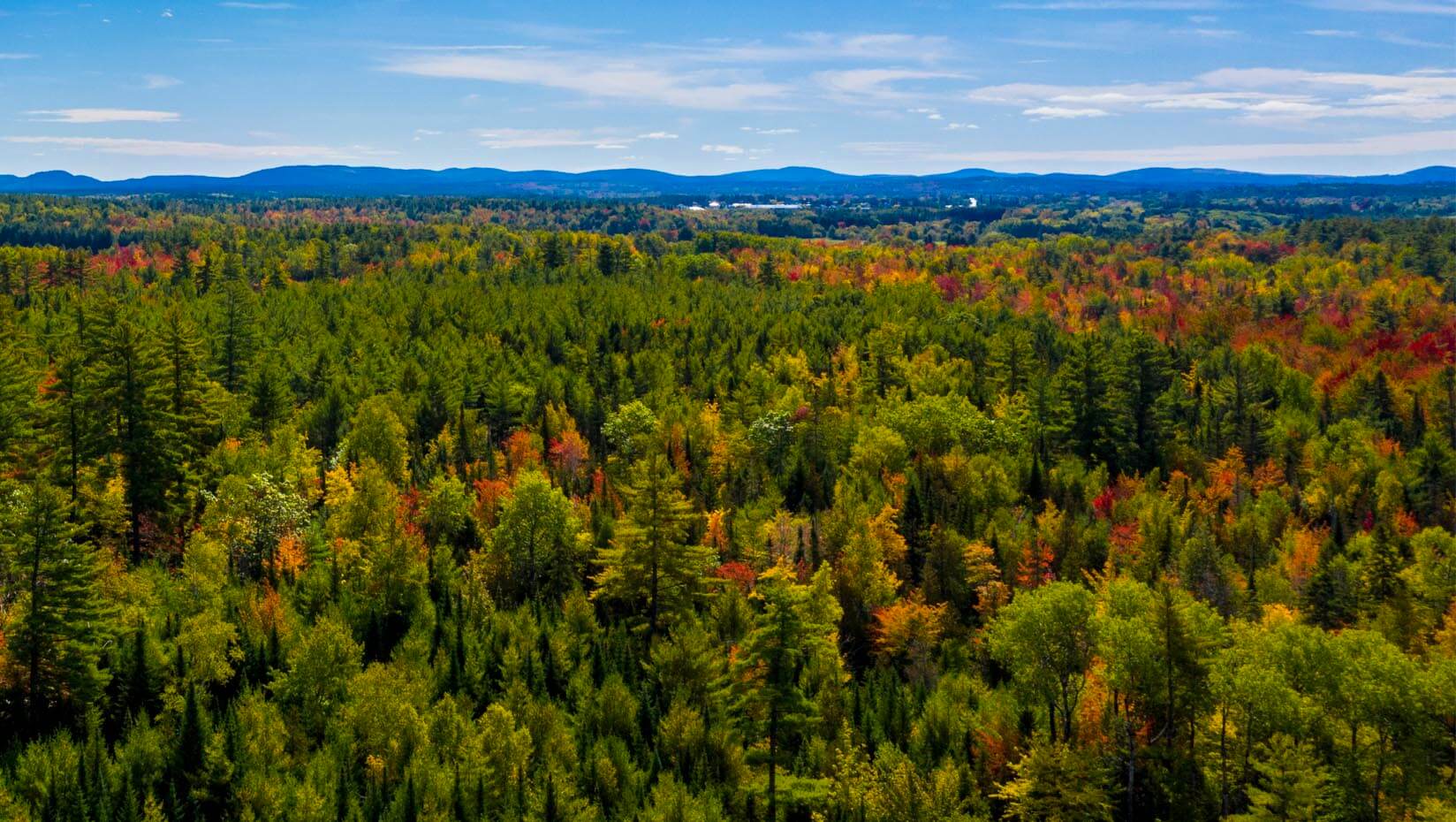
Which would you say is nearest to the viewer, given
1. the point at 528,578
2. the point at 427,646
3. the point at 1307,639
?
the point at 1307,639

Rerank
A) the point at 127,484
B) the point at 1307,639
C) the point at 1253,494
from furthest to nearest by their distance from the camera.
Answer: the point at 1253,494 < the point at 127,484 < the point at 1307,639

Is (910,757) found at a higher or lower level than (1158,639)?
lower

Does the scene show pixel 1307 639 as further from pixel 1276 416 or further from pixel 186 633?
pixel 1276 416

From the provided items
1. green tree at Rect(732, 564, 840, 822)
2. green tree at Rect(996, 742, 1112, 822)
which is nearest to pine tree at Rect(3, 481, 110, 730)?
green tree at Rect(732, 564, 840, 822)

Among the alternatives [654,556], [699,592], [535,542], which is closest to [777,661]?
[654,556]

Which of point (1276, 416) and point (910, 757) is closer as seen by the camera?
point (910, 757)

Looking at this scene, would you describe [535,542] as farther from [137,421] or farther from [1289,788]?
[1289,788]

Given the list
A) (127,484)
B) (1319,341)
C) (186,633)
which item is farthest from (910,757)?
(1319,341)

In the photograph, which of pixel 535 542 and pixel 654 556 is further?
pixel 535 542
